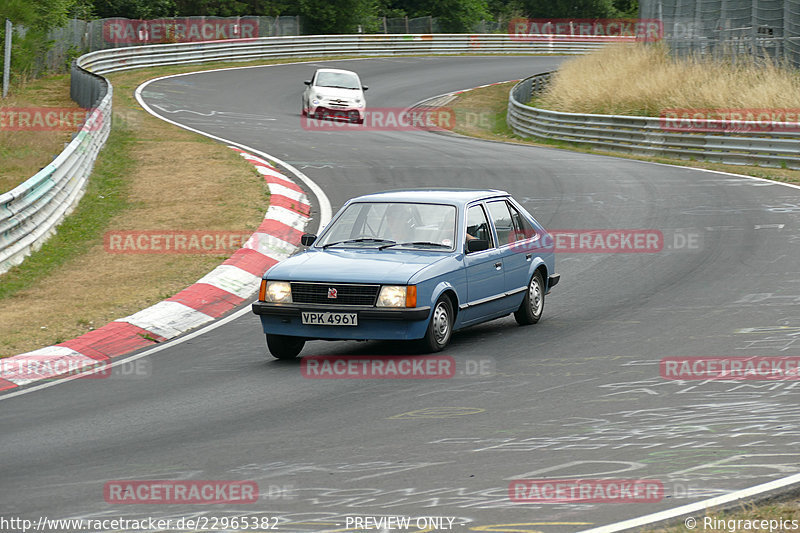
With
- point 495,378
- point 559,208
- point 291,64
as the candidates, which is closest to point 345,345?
point 495,378

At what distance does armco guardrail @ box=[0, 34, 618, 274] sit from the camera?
48.3 ft

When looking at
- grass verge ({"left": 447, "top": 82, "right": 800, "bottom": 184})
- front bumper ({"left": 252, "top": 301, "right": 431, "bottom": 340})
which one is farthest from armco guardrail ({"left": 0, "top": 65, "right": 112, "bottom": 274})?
grass verge ({"left": 447, "top": 82, "right": 800, "bottom": 184})

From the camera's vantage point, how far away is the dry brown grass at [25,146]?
19.1 m

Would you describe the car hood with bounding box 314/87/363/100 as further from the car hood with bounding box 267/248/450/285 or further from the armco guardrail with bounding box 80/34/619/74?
the car hood with bounding box 267/248/450/285

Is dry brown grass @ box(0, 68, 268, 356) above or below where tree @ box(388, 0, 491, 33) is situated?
below

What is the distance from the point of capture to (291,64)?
52.6m
